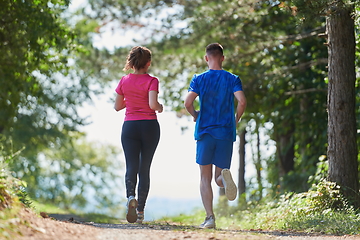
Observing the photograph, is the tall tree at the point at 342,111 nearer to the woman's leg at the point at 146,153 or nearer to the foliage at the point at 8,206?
the woman's leg at the point at 146,153

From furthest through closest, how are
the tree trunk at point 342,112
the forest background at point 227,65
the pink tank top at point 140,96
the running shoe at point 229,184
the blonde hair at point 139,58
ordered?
the forest background at point 227,65, the tree trunk at point 342,112, the blonde hair at point 139,58, the pink tank top at point 140,96, the running shoe at point 229,184

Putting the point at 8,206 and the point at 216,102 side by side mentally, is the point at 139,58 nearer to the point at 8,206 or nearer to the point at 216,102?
the point at 216,102

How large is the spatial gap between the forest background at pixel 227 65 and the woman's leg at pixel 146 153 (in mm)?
2328

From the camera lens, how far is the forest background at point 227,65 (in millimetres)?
9289

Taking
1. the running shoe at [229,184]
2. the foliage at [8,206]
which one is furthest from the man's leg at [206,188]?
the foliage at [8,206]

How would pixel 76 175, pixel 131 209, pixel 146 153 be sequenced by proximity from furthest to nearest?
pixel 76 175, pixel 146 153, pixel 131 209

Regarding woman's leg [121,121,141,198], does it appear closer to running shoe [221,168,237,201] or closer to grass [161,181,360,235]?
running shoe [221,168,237,201]

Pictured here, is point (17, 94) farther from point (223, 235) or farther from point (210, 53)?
point (223, 235)

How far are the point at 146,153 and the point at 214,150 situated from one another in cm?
87

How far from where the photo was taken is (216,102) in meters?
5.88

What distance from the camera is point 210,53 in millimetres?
6008

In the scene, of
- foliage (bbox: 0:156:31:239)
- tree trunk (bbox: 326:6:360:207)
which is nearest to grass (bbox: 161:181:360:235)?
tree trunk (bbox: 326:6:360:207)

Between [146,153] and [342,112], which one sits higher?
[342,112]

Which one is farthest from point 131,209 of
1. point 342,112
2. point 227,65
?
point 227,65
